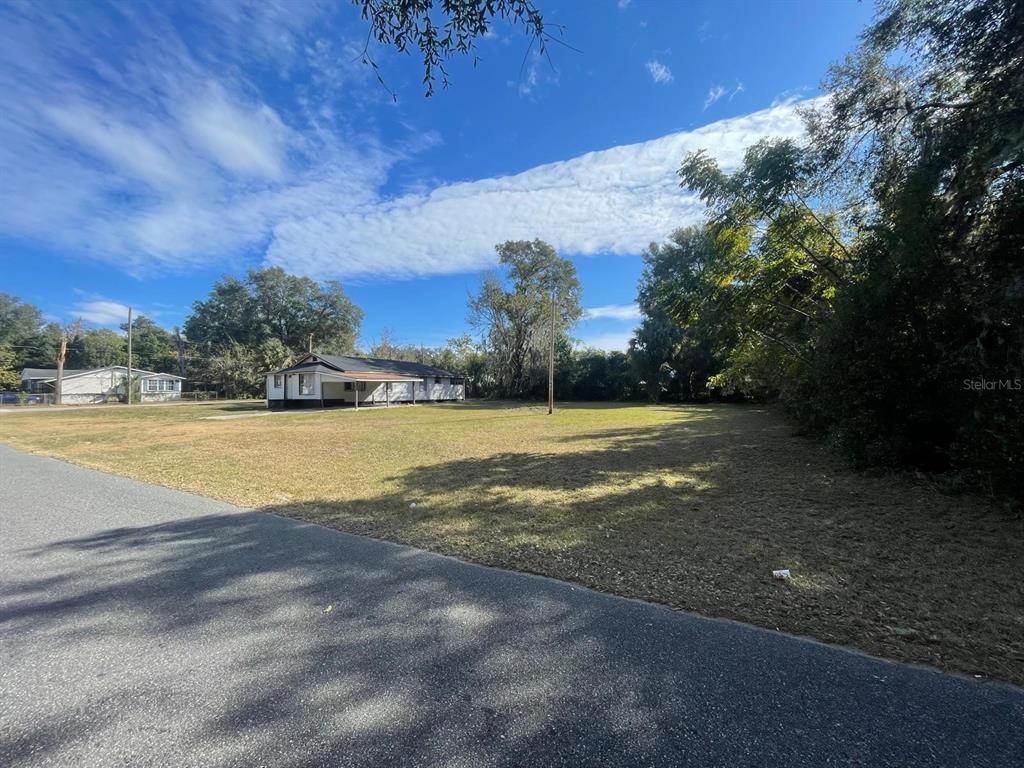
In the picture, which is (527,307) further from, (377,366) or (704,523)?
(704,523)

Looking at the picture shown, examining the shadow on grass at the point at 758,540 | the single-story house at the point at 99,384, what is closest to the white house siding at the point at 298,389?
the shadow on grass at the point at 758,540

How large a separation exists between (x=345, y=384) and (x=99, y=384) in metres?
31.2

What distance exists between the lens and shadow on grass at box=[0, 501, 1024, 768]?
5.57 feet

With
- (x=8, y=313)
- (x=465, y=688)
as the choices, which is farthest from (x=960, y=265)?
(x=8, y=313)

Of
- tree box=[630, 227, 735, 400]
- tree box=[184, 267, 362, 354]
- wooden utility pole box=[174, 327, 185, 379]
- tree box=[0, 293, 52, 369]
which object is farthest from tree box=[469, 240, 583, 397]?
tree box=[0, 293, 52, 369]

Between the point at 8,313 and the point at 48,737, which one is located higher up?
the point at 8,313

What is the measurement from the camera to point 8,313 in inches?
2014

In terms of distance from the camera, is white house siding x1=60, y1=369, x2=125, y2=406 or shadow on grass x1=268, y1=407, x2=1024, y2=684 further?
white house siding x1=60, y1=369, x2=125, y2=406

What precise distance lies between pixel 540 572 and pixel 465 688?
56.1 inches

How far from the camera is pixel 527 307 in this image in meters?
31.1

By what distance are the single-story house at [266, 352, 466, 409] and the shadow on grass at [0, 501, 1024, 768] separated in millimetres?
24800

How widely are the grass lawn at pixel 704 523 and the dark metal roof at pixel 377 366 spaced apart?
19.5m

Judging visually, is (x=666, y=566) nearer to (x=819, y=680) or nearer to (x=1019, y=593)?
(x=819, y=680)

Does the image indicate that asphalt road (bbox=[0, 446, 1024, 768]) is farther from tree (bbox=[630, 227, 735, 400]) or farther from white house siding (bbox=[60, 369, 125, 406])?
white house siding (bbox=[60, 369, 125, 406])
